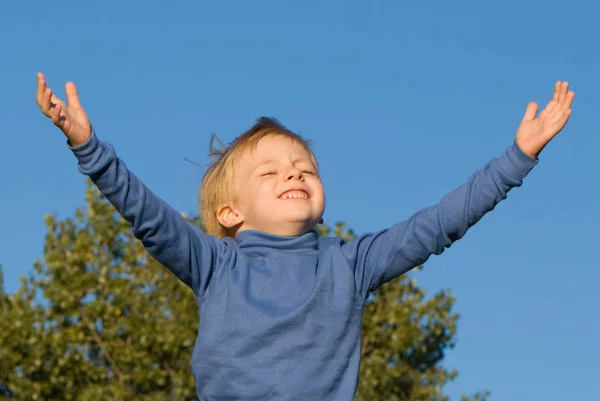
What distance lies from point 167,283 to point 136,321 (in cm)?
81

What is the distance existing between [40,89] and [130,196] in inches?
20.7

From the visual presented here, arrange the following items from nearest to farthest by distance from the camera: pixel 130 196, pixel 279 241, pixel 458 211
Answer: pixel 130 196, pixel 458 211, pixel 279 241

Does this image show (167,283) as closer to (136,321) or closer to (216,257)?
(136,321)

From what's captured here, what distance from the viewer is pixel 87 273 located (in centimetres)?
1783

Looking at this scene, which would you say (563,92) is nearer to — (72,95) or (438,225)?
(438,225)

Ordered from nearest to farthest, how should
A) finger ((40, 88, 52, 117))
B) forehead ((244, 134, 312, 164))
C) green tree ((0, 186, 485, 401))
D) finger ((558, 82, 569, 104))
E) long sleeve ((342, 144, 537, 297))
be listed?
finger ((40, 88, 52, 117)) < long sleeve ((342, 144, 537, 297)) < finger ((558, 82, 569, 104)) < forehead ((244, 134, 312, 164)) < green tree ((0, 186, 485, 401))

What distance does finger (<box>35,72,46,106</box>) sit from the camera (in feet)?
13.1

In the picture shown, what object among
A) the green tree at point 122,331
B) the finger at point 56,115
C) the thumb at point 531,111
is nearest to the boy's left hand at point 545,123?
the thumb at point 531,111

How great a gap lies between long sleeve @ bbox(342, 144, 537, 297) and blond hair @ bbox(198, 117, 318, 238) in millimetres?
521

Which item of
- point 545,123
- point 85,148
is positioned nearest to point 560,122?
point 545,123

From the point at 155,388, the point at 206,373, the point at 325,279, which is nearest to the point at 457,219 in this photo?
the point at 325,279

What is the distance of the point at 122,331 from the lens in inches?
690

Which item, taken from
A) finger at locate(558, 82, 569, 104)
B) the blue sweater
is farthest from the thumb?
the blue sweater

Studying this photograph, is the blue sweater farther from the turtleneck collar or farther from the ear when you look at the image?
the ear
